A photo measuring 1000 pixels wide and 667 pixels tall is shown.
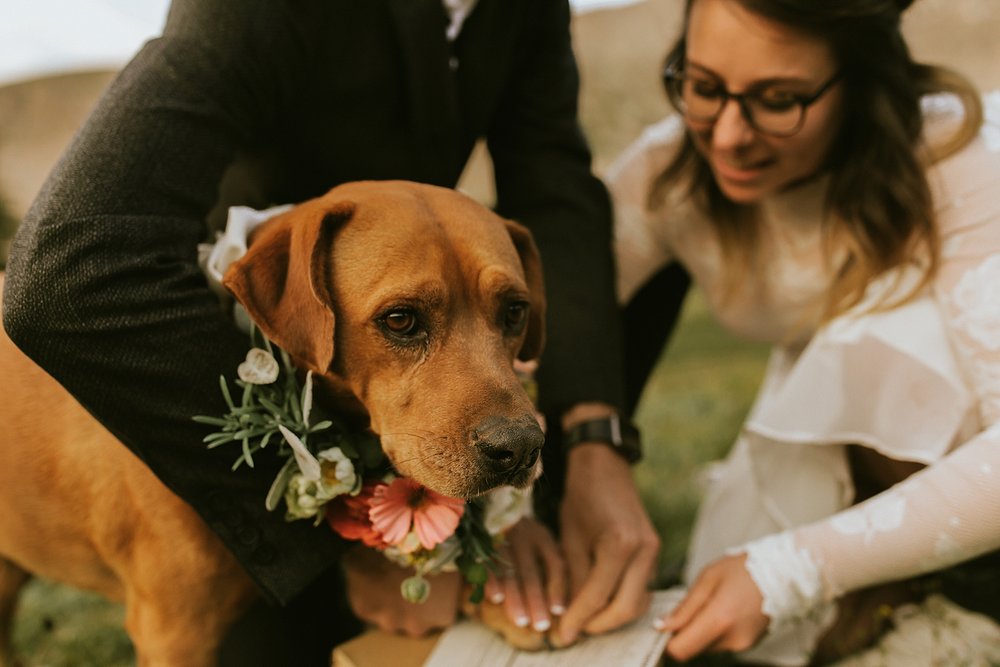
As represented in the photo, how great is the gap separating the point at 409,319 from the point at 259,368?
313 millimetres

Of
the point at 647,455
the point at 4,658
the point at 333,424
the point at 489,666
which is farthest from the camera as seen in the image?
the point at 647,455

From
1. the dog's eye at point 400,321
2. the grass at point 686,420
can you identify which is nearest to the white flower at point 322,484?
the dog's eye at point 400,321

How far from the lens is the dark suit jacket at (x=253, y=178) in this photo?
1591mm

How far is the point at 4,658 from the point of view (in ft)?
8.25

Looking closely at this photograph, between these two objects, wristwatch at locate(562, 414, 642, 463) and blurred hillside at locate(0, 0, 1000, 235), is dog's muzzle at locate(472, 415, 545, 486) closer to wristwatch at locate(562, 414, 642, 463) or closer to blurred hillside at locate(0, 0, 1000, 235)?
wristwatch at locate(562, 414, 642, 463)

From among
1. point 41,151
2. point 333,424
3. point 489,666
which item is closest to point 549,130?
point 333,424

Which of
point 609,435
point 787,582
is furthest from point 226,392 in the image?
point 787,582

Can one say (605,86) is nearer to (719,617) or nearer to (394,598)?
(719,617)

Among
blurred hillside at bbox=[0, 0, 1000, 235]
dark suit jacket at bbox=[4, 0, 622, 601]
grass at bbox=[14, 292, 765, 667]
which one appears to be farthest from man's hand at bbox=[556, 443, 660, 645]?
blurred hillside at bbox=[0, 0, 1000, 235]

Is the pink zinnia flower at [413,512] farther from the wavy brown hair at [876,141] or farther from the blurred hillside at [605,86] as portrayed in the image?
the blurred hillside at [605,86]

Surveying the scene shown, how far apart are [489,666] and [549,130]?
1606 millimetres

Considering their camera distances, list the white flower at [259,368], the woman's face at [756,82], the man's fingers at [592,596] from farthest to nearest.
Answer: the woman's face at [756,82], the man's fingers at [592,596], the white flower at [259,368]

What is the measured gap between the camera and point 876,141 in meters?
2.39

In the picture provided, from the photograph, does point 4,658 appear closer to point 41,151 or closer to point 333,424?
point 333,424
